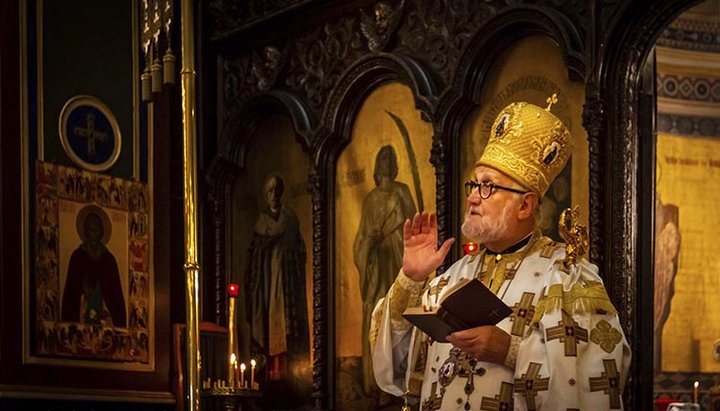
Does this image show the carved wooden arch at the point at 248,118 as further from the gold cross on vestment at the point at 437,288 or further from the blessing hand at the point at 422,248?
the blessing hand at the point at 422,248

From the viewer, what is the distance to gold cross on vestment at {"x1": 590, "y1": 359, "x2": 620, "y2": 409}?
7125 millimetres

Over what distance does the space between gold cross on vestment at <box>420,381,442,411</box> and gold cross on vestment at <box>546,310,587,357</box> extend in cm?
68

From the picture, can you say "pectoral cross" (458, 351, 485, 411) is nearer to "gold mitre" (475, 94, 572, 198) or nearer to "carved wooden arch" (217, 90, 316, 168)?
"gold mitre" (475, 94, 572, 198)

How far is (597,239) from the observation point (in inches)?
347

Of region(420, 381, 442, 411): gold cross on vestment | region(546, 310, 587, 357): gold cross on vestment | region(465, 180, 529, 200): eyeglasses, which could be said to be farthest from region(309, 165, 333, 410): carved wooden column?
region(546, 310, 587, 357): gold cross on vestment

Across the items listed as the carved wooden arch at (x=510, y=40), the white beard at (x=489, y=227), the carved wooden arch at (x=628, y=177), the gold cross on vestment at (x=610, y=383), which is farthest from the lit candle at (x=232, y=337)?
the gold cross on vestment at (x=610, y=383)

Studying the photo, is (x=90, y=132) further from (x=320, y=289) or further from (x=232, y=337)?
(x=232, y=337)

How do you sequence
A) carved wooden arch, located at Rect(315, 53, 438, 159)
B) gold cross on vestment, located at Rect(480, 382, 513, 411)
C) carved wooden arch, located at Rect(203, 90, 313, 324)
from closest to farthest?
gold cross on vestment, located at Rect(480, 382, 513, 411) < carved wooden arch, located at Rect(315, 53, 438, 159) < carved wooden arch, located at Rect(203, 90, 313, 324)

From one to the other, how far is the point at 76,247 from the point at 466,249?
10.5 feet

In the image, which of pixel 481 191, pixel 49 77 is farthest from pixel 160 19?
pixel 49 77

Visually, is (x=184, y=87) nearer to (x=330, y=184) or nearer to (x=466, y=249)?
(x=466, y=249)

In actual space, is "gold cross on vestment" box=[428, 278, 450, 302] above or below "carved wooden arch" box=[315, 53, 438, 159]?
below

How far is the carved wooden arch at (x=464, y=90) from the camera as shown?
9.56 m

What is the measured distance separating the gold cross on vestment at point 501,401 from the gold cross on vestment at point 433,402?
10.0 inches
